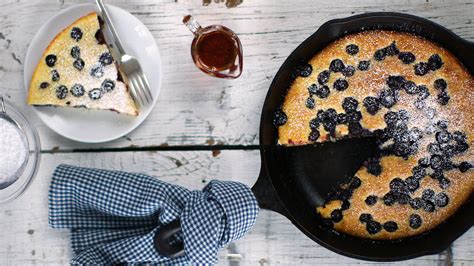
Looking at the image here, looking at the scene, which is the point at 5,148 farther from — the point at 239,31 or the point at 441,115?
the point at 441,115

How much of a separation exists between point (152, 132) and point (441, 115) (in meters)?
0.92

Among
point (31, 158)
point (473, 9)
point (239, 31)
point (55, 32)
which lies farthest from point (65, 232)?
point (473, 9)

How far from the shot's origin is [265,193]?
2014 millimetres

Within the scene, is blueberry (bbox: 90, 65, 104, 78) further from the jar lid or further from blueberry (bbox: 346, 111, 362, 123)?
blueberry (bbox: 346, 111, 362, 123)

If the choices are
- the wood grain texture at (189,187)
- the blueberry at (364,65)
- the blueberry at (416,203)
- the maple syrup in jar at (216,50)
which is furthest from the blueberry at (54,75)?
the blueberry at (416,203)

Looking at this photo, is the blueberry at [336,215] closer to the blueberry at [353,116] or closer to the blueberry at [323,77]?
the blueberry at [353,116]

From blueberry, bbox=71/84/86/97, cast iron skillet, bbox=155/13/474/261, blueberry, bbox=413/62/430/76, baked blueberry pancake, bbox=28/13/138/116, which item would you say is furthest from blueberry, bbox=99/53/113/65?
blueberry, bbox=413/62/430/76

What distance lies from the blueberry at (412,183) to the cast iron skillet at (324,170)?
0.47 feet

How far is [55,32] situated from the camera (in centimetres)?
215

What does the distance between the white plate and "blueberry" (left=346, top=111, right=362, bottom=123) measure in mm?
603

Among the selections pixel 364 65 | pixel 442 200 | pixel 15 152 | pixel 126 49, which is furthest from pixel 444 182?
pixel 15 152

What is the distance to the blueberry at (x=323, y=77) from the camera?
2.08 m

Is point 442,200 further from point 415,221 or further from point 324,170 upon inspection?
point 324,170

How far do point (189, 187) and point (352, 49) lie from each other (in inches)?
27.0
